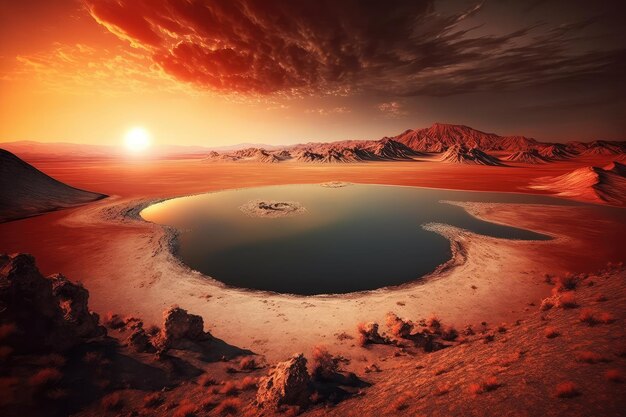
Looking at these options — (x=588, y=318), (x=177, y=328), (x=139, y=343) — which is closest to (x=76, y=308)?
(x=139, y=343)

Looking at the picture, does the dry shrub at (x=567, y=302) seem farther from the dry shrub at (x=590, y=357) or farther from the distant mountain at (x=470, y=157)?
the distant mountain at (x=470, y=157)

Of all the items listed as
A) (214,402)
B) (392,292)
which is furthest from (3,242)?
(392,292)

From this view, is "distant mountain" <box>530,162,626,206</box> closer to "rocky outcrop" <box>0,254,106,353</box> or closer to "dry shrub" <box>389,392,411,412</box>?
"dry shrub" <box>389,392,411,412</box>

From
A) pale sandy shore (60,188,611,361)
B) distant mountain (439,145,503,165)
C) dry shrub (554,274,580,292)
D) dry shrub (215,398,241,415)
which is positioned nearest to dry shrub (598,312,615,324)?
pale sandy shore (60,188,611,361)

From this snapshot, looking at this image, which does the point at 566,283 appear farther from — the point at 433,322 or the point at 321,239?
the point at 321,239

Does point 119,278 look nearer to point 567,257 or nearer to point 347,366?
point 347,366

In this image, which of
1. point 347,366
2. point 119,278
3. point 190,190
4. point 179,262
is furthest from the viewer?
point 190,190
